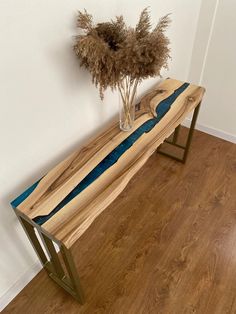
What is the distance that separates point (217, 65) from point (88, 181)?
1554 millimetres

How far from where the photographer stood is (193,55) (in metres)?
2.07

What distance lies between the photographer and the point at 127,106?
1.30m

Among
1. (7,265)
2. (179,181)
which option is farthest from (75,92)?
(179,181)

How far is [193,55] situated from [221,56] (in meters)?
0.22

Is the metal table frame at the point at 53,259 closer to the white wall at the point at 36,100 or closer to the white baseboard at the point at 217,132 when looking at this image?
the white wall at the point at 36,100

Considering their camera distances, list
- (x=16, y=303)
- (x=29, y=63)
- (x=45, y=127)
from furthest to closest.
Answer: (x=16, y=303) → (x=45, y=127) → (x=29, y=63)

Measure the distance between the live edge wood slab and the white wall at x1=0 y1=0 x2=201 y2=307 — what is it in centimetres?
10

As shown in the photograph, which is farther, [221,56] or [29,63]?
[221,56]

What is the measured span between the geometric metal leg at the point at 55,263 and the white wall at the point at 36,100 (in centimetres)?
9

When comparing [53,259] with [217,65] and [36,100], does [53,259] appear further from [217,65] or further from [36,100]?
[217,65]

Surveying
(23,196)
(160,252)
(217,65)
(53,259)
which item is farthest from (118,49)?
(217,65)

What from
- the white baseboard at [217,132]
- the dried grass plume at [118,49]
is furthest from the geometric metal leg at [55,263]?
the white baseboard at [217,132]

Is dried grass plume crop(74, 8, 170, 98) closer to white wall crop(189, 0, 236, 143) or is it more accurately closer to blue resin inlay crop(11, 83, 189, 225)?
blue resin inlay crop(11, 83, 189, 225)

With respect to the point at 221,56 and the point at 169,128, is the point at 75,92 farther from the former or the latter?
the point at 221,56
